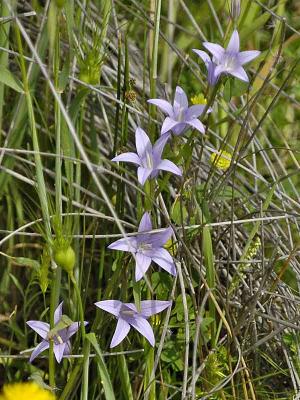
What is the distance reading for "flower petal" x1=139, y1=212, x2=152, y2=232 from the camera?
3.26 feet

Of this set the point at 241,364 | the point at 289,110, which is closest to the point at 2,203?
the point at 241,364

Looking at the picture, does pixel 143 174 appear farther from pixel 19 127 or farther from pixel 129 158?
pixel 19 127

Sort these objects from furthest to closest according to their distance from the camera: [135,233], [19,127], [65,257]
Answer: [19,127], [135,233], [65,257]

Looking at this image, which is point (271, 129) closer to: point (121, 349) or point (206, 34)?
point (206, 34)

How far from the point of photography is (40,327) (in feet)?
3.48

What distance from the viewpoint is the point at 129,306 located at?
1024 millimetres

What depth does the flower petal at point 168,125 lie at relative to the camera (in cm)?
99

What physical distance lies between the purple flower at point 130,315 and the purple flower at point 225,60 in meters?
0.31

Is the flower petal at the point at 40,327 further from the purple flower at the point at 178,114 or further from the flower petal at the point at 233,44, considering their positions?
the flower petal at the point at 233,44

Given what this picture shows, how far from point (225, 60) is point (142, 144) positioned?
155 mm

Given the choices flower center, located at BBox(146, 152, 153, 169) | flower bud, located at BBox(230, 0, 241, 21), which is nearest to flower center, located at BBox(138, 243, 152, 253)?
flower center, located at BBox(146, 152, 153, 169)

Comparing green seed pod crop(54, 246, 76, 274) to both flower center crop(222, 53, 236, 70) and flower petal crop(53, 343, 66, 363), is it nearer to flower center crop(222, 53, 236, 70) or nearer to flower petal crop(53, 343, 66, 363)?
flower petal crop(53, 343, 66, 363)

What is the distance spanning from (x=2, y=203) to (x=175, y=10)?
612mm

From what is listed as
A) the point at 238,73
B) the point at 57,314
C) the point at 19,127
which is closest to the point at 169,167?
the point at 238,73
